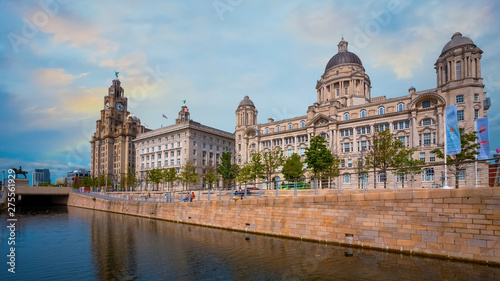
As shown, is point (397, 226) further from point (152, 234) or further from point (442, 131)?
point (442, 131)

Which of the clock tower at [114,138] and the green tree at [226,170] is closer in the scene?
the green tree at [226,170]

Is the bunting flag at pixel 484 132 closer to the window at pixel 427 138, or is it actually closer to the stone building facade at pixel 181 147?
the window at pixel 427 138

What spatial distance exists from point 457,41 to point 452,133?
44.8m

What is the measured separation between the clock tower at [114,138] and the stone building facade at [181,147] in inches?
965

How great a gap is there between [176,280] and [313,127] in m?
59.9

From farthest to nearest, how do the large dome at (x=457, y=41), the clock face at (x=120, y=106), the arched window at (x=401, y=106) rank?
1. the clock face at (x=120, y=106)
2. the arched window at (x=401, y=106)
3. the large dome at (x=457, y=41)

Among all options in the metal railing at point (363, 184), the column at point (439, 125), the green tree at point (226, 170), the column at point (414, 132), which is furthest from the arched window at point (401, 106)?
the green tree at point (226, 170)

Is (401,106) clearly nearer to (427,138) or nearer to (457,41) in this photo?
(427,138)

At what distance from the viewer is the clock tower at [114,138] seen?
123125mm

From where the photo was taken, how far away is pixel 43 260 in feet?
53.4

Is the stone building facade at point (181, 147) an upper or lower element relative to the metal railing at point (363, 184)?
upper

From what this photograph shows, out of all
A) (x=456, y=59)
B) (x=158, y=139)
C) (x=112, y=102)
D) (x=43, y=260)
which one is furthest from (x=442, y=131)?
(x=112, y=102)

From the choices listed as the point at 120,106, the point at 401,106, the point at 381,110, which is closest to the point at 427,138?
the point at 401,106

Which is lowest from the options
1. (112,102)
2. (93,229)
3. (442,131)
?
(93,229)
